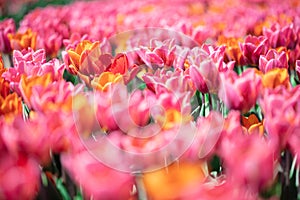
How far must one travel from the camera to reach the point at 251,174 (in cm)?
72

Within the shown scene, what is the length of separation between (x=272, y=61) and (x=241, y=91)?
318 mm

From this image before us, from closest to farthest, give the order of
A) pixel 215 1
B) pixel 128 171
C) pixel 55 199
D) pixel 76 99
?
pixel 128 171, pixel 55 199, pixel 76 99, pixel 215 1

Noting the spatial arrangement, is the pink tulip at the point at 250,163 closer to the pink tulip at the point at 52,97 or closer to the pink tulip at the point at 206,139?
the pink tulip at the point at 206,139

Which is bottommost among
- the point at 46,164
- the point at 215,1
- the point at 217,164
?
the point at 215,1

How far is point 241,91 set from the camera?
3.49ft

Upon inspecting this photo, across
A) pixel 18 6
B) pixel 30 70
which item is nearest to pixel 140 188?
pixel 30 70

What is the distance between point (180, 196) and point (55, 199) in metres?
0.30

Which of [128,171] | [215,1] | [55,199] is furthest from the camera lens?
[215,1]

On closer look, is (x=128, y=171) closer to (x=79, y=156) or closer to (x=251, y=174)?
(x=79, y=156)

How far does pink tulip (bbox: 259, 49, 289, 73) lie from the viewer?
1337 millimetres

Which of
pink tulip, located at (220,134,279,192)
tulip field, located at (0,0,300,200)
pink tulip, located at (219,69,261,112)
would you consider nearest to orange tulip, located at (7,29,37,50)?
tulip field, located at (0,0,300,200)

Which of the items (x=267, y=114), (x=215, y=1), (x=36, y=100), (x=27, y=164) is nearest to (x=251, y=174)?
(x=267, y=114)

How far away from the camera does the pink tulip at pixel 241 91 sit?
3.48 feet

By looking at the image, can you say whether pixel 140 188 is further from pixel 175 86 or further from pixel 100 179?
pixel 175 86
